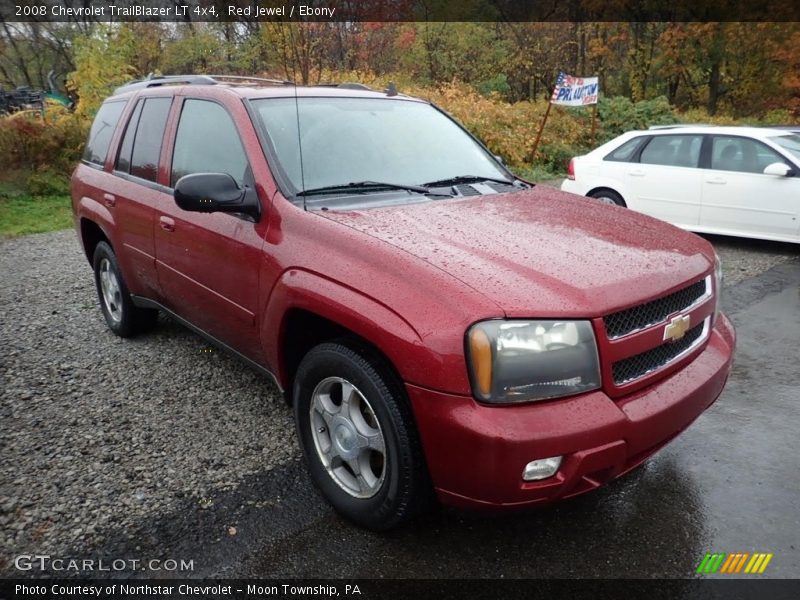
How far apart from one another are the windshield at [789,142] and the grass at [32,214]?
32.6ft

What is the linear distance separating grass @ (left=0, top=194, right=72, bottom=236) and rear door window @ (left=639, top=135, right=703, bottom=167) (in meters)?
8.63

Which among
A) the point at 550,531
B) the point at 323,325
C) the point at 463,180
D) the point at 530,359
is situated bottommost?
the point at 550,531

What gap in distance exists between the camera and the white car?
710 centimetres

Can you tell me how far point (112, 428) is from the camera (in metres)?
3.40

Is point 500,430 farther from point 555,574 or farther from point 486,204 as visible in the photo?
point 486,204

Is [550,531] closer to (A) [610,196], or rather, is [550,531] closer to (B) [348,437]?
(B) [348,437]

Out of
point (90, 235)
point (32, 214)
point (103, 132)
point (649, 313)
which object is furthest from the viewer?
point (32, 214)

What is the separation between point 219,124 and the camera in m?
3.31

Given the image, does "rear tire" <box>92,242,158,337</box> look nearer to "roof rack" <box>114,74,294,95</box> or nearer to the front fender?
"roof rack" <box>114,74,294,95</box>

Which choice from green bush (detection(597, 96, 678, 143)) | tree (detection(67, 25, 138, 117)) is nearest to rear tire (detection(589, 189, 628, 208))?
tree (detection(67, 25, 138, 117))

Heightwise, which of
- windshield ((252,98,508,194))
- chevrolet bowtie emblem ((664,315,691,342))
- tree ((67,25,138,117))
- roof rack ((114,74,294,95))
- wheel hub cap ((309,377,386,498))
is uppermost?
tree ((67,25,138,117))

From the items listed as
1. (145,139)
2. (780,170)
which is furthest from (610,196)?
(145,139)

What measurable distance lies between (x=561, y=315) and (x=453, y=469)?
65cm

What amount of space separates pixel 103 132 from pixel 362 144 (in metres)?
2.53
